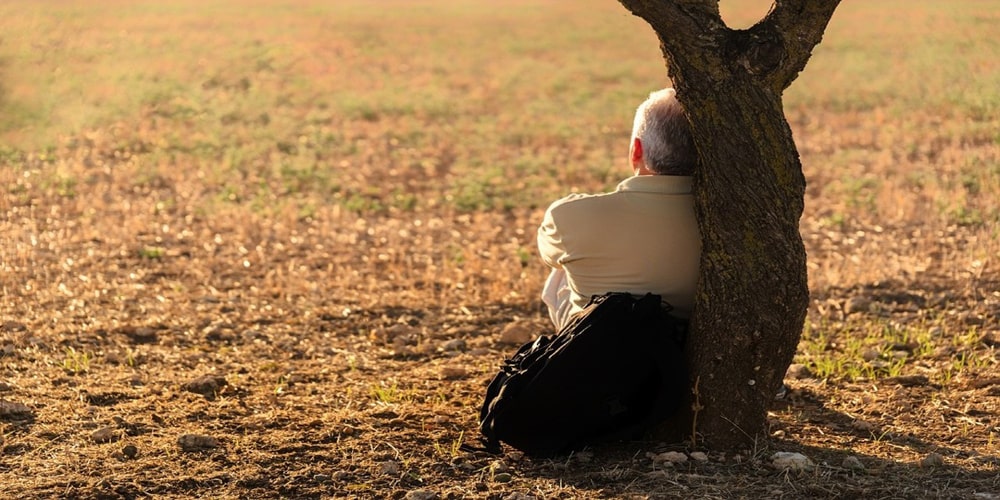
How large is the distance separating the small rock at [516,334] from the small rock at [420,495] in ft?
8.13

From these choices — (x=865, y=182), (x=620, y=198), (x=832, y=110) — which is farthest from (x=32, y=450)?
(x=832, y=110)

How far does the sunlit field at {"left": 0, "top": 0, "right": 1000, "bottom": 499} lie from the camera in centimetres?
448

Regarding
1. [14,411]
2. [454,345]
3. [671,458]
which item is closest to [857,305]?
[454,345]

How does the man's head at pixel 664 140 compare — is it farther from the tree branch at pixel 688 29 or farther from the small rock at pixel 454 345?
the small rock at pixel 454 345

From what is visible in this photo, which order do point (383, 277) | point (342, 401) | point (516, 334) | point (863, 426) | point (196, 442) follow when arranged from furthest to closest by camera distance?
point (383, 277) < point (516, 334) < point (342, 401) < point (863, 426) < point (196, 442)

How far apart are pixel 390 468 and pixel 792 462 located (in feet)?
4.80

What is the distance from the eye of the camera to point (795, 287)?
441 centimetres

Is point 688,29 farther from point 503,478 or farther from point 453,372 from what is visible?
point 453,372

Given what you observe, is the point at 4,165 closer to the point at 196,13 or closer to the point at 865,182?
the point at 865,182

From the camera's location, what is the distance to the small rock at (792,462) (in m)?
4.30

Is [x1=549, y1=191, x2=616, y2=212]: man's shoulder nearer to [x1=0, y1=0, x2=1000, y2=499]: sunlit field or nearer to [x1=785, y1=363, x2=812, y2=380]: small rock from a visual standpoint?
[x1=0, y1=0, x2=1000, y2=499]: sunlit field

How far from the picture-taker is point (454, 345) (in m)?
6.59

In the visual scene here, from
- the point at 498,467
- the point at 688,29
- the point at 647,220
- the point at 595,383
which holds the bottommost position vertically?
the point at 498,467

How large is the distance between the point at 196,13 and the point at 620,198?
28.4 meters
